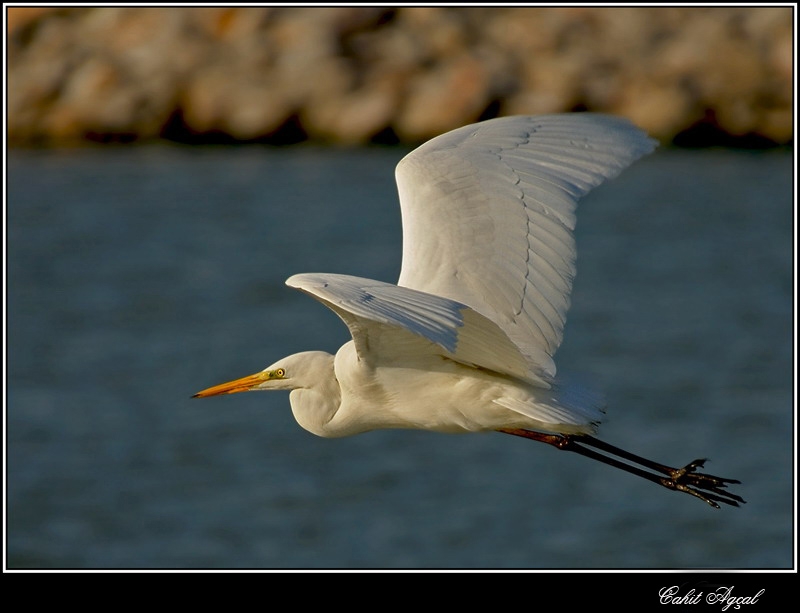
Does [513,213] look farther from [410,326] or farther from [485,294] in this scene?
[410,326]

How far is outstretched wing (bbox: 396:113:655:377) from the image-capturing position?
15.9 feet

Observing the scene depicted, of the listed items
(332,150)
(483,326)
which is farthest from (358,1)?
(483,326)

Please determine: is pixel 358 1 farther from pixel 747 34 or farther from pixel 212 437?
pixel 212 437

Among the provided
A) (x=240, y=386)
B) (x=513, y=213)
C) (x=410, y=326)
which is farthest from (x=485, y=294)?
(x=410, y=326)

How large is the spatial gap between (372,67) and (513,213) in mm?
13792

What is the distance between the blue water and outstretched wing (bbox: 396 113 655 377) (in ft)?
22.8

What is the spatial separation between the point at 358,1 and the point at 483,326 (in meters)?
14.5

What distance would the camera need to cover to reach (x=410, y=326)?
3744 mm

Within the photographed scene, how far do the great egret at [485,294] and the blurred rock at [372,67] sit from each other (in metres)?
12.8

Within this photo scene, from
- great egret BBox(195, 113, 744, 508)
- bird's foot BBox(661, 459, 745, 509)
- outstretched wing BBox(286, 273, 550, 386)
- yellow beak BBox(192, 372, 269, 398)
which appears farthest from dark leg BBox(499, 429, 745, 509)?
yellow beak BBox(192, 372, 269, 398)

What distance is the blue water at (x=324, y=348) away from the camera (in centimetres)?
1249

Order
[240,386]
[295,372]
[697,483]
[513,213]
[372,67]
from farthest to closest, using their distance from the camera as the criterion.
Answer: [372,67]
[697,483]
[240,386]
[295,372]
[513,213]

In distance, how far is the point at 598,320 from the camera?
16.2 m

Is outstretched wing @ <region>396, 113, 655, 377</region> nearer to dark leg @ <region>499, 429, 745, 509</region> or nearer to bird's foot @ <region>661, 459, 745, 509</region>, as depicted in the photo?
dark leg @ <region>499, 429, 745, 509</region>
